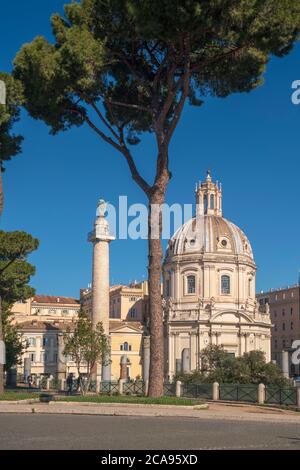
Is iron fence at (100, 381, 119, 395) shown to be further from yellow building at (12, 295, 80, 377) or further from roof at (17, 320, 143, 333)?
roof at (17, 320, 143, 333)

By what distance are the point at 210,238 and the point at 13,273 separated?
34414 mm

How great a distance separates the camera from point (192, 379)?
3834cm

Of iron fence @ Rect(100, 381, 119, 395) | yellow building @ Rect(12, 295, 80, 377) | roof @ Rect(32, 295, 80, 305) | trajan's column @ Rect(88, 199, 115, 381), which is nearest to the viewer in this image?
iron fence @ Rect(100, 381, 119, 395)

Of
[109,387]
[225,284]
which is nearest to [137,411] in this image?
[109,387]

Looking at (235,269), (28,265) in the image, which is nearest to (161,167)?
(28,265)

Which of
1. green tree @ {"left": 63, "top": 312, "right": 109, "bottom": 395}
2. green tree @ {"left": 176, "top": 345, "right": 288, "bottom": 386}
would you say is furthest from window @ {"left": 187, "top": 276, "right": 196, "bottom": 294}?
green tree @ {"left": 63, "top": 312, "right": 109, "bottom": 395}

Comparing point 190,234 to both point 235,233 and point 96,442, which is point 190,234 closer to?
point 235,233

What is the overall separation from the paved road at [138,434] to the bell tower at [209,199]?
6640 cm

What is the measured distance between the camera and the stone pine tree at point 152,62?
805 inches

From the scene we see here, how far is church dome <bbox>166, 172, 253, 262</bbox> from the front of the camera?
3123 inches

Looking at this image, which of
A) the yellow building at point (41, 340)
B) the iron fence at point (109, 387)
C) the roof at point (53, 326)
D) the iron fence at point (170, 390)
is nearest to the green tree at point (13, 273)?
the iron fence at point (109, 387)

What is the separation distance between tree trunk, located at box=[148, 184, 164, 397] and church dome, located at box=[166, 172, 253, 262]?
182 ft

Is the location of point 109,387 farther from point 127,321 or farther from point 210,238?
point 127,321

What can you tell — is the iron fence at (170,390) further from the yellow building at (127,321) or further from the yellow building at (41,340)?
the yellow building at (41,340)
